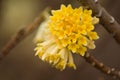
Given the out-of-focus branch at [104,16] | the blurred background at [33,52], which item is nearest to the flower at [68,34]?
the out-of-focus branch at [104,16]

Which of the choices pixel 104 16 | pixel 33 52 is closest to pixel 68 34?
pixel 104 16

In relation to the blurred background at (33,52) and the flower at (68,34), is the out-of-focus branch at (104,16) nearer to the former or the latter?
the flower at (68,34)

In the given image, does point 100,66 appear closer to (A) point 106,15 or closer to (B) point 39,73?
(A) point 106,15

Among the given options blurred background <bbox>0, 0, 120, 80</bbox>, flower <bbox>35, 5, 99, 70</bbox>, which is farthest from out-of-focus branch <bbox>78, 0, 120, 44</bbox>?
blurred background <bbox>0, 0, 120, 80</bbox>

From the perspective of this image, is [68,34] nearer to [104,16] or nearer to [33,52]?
[104,16]

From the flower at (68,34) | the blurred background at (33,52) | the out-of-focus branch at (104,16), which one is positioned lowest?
the flower at (68,34)
